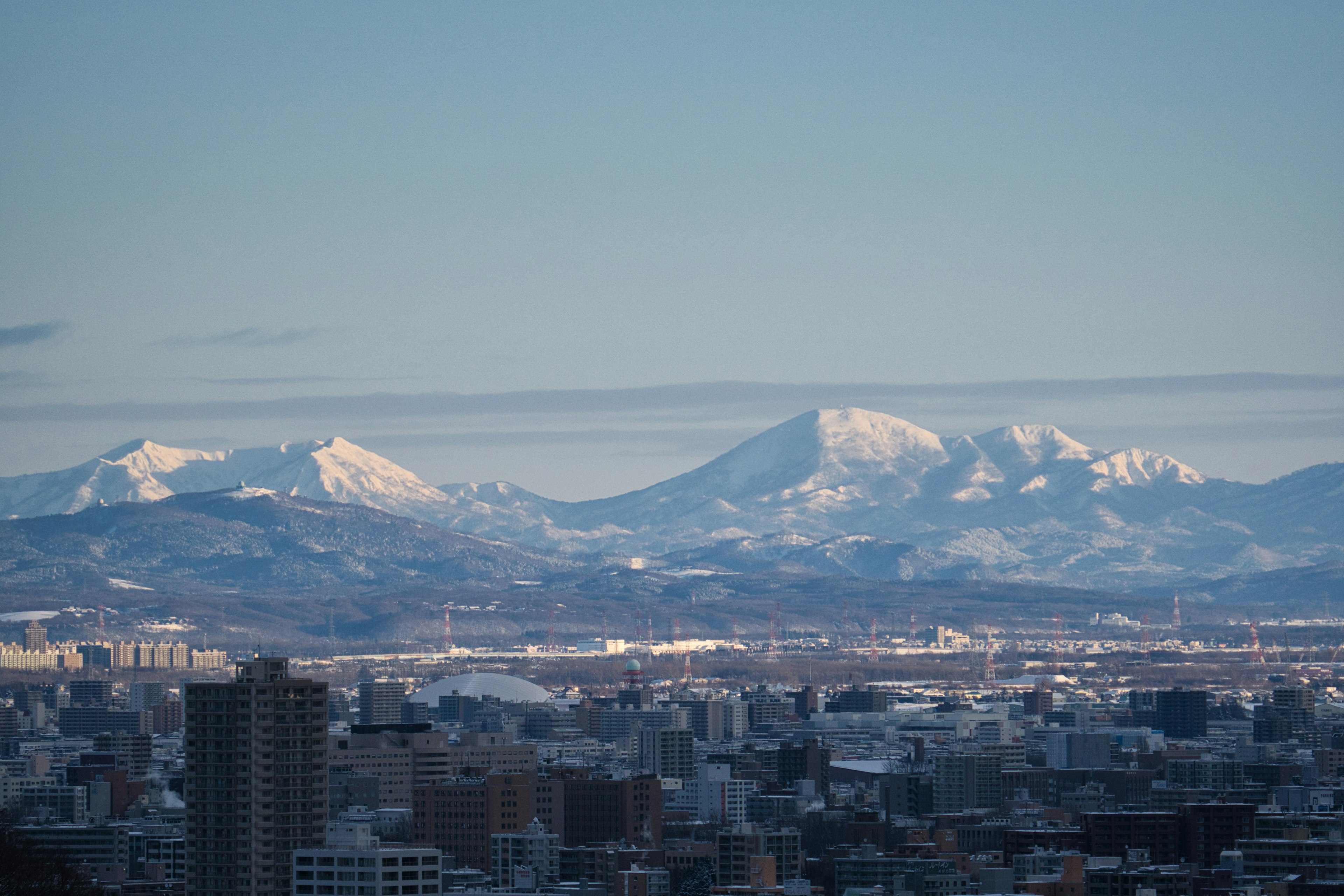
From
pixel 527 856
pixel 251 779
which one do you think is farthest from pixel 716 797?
pixel 251 779

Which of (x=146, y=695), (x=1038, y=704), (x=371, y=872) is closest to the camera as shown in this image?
(x=371, y=872)

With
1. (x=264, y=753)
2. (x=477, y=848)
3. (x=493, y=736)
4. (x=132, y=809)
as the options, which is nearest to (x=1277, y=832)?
(x=477, y=848)

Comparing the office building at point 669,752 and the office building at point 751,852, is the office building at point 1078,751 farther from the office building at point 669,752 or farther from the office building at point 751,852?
the office building at point 751,852

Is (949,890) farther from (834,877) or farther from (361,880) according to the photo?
(361,880)

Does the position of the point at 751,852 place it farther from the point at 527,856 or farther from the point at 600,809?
the point at 600,809

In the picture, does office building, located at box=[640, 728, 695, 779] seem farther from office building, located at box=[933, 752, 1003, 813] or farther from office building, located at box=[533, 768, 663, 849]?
office building, located at box=[533, 768, 663, 849]

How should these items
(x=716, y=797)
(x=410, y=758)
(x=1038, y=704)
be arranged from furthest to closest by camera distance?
(x=1038, y=704) < (x=410, y=758) < (x=716, y=797)
